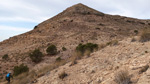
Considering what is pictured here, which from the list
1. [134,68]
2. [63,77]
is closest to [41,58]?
[63,77]

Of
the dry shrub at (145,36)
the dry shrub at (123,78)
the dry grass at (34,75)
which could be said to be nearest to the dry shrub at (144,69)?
the dry shrub at (123,78)

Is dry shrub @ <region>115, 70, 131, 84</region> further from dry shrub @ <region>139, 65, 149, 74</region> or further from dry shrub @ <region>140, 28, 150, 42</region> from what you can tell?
dry shrub @ <region>140, 28, 150, 42</region>

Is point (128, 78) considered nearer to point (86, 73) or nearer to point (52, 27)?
point (86, 73)

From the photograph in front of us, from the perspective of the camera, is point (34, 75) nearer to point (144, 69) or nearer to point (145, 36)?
point (144, 69)

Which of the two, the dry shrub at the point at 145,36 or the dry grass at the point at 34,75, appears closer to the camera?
the dry shrub at the point at 145,36

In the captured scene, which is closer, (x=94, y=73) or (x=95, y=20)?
(x=94, y=73)

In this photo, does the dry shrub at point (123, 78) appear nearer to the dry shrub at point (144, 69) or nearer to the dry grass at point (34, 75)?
the dry shrub at point (144, 69)

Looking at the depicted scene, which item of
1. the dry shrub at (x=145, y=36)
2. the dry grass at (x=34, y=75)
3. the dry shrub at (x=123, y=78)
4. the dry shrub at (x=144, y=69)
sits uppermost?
the dry shrub at (x=145, y=36)

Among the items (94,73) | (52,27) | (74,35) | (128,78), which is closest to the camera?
(128,78)

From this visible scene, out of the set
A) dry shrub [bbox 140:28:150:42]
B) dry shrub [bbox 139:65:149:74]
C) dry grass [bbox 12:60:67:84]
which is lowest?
dry grass [bbox 12:60:67:84]

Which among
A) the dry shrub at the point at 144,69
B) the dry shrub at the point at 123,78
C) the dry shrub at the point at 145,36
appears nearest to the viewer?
the dry shrub at the point at 123,78

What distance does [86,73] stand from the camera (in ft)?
20.7

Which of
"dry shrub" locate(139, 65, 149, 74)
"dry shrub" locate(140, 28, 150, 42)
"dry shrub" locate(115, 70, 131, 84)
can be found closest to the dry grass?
"dry shrub" locate(140, 28, 150, 42)

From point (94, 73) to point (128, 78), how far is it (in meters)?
2.12
